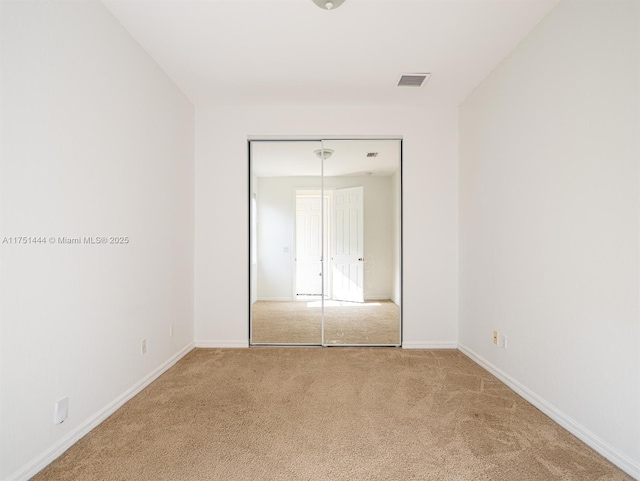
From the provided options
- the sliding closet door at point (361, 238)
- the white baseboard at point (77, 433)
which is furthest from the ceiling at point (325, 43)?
the white baseboard at point (77, 433)

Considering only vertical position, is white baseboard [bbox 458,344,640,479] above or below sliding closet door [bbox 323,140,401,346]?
below

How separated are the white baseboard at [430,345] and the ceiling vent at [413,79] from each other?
272 cm

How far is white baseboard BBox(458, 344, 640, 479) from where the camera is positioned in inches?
72.6

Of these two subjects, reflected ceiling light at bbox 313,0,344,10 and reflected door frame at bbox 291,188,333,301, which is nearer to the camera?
reflected ceiling light at bbox 313,0,344,10

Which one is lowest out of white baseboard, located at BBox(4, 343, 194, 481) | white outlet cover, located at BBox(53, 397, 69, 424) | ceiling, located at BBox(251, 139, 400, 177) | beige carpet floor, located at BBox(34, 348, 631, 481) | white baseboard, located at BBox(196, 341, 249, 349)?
white baseboard, located at BBox(196, 341, 249, 349)

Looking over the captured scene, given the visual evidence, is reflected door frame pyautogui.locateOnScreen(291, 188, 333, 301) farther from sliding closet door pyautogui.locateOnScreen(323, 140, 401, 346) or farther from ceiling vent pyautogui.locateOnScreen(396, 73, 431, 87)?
ceiling vent pyautogui.locateOnScreen(396, 73, 431, 87)

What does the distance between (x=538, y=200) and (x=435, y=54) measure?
1448 millimetres

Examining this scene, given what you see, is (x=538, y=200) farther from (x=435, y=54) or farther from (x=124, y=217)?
(x=124, y=217)

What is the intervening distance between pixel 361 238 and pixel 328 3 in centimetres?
246

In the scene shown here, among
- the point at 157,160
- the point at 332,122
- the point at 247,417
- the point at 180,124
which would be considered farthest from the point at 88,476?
the point at 332,122

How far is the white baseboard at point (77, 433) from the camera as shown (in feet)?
5.79

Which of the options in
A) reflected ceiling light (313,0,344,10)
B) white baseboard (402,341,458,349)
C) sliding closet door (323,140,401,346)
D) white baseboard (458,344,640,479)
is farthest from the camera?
sliding closet door (323,140,401,346)

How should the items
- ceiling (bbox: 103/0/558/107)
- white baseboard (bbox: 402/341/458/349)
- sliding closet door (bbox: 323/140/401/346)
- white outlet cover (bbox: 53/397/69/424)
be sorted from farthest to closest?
sliding closet door (bbox: 323/140/401/346) < white baseboard (bbox: 402/341/458/349) < ceiling (bbox: 103/0/558/107) < white outlet cover (bbox: 53/397/69/424)

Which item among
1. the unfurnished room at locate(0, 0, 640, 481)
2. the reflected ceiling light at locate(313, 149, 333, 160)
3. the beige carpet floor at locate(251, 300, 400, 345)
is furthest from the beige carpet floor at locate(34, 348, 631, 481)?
the reflected ceiling light at locate(313, 149, 333, 160)
